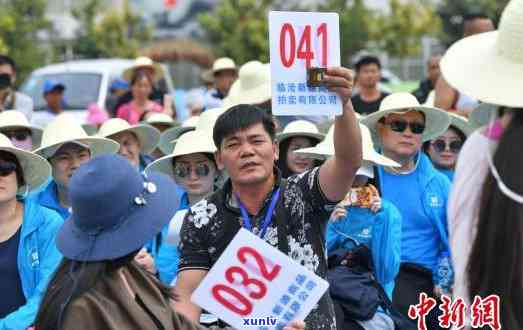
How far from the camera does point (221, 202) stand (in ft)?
15.0

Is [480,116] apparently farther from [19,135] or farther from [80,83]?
[80,83]

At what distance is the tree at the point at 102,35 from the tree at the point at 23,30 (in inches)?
86.4

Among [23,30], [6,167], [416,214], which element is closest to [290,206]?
[6,167]

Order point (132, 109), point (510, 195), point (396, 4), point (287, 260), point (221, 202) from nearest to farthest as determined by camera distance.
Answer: point (510, 195) < point (287, 260) < point (221, 202) < point (132, 109) < point (396, 4)

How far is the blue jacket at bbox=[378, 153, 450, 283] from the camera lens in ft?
21.6

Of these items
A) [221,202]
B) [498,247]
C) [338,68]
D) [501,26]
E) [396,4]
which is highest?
[501,26]

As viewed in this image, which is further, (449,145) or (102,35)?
(102,35)

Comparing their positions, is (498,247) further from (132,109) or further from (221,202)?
(132,109)

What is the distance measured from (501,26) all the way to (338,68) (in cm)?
118

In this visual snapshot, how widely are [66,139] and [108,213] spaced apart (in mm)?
3836

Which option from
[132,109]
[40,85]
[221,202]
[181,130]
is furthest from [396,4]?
[221,202]

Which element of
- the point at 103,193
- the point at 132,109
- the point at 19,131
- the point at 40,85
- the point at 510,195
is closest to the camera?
the point at 510,195

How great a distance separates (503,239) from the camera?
2820 millimetres

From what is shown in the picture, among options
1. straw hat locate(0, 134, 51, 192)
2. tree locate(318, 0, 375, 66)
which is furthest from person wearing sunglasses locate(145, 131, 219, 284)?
tree locate(318, 0, 375, 66)
